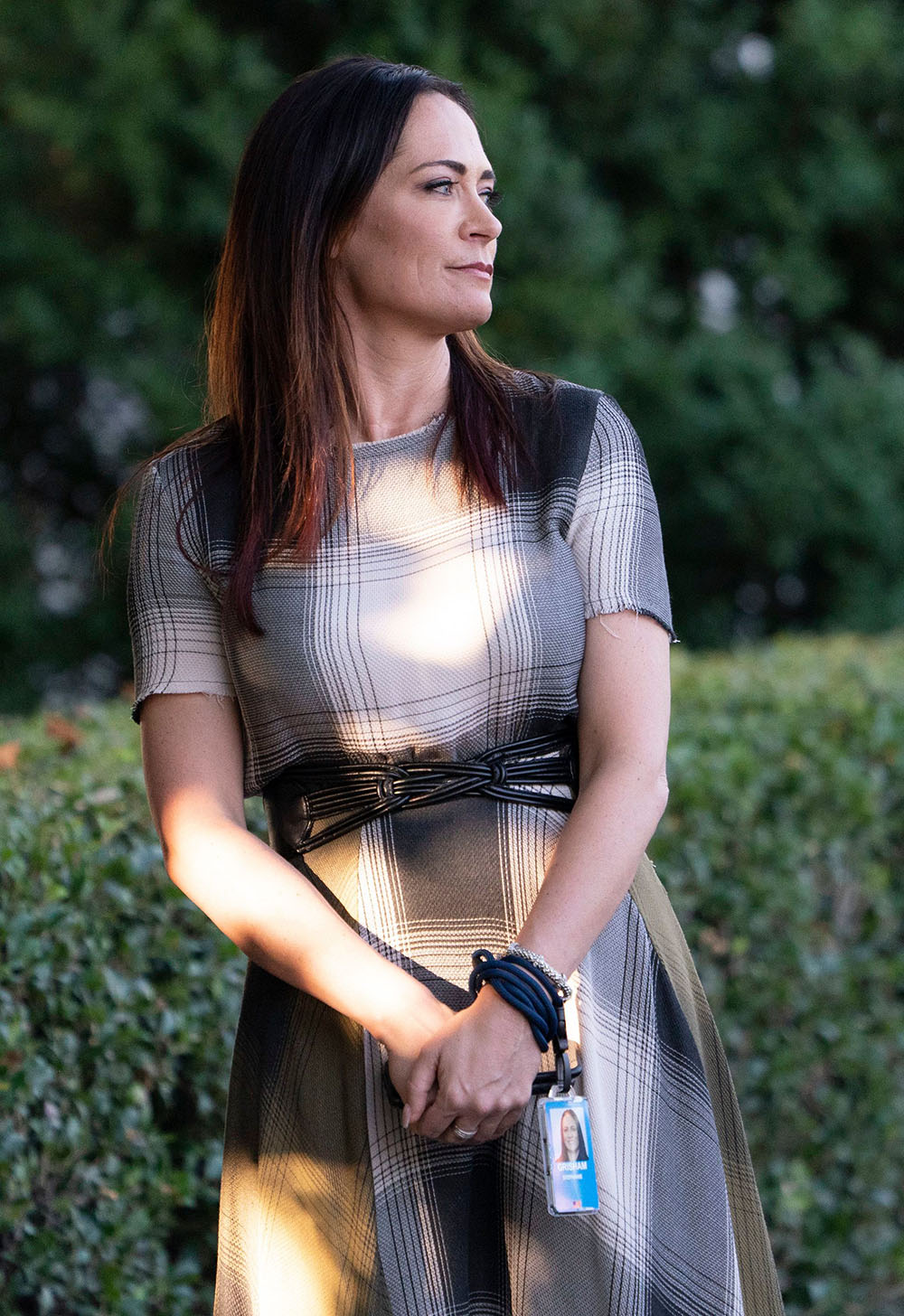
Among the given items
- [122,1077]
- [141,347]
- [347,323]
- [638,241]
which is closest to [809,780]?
[122,1077]

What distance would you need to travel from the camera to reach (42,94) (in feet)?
27.3

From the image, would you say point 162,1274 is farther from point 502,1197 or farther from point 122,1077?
point 502,1197

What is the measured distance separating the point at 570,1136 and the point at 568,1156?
2 cm

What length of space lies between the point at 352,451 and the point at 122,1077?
1337 millimetres

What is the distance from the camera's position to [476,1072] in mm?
1686

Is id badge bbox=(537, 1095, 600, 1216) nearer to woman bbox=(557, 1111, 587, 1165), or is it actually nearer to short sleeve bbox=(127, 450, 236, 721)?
woman bbox=(557, 1111, 587, 1165)

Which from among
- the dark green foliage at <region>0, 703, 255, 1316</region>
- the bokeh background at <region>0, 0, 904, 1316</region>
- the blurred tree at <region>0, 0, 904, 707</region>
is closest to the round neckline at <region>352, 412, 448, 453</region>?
the dark green foliage at <region>0, 703, 255, 1316</region>

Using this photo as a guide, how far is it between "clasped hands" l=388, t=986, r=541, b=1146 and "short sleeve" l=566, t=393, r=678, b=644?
1.72 feet

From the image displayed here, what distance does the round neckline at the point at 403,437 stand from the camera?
2021mm

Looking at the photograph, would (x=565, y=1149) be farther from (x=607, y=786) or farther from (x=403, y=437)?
(x=403, y=437)

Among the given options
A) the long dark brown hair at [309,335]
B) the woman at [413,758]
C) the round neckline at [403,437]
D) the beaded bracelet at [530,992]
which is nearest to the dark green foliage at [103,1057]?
the woman at [413,758]

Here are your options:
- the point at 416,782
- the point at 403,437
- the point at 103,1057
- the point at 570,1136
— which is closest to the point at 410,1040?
the point at 570,1136

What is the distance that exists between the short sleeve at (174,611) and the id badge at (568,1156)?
655mm

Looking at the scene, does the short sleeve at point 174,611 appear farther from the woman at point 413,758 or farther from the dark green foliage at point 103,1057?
the dark green foliage at point 103,1057
